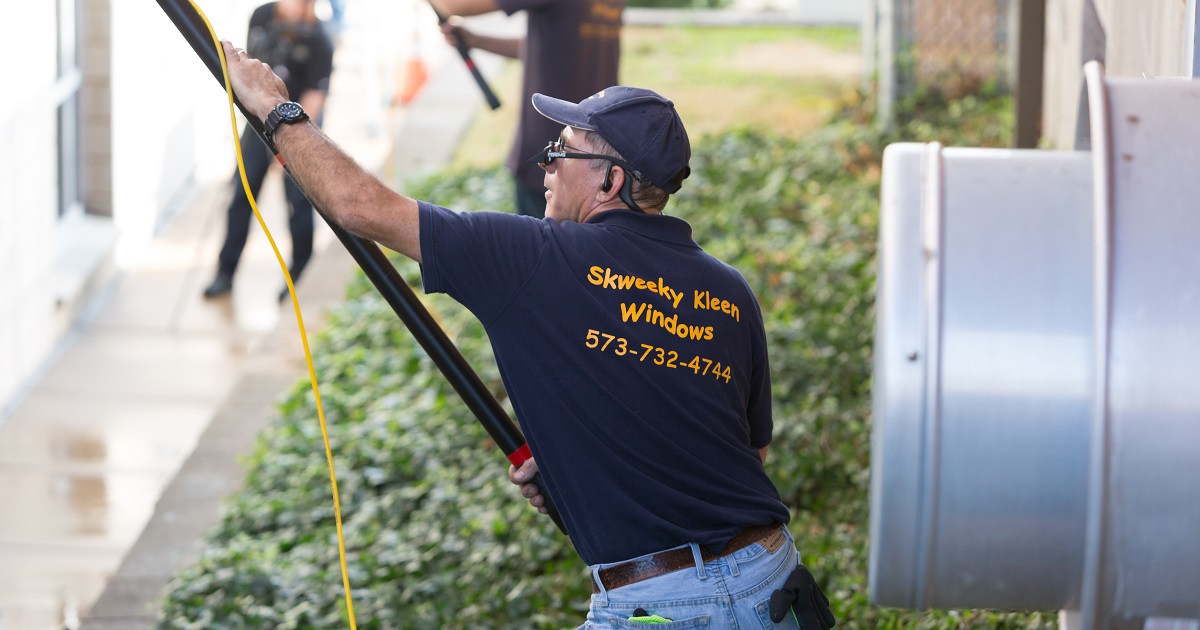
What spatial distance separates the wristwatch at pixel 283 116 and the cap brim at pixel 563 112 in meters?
0.48

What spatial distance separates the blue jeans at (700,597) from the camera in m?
2.80

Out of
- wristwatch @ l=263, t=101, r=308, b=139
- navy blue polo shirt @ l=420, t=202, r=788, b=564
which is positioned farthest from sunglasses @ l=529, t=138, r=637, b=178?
wristwatch @ l=263, t=101, r=308, b=139

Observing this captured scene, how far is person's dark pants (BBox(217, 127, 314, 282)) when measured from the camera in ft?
28.3

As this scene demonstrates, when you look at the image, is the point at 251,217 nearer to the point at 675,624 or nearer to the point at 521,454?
the point at 521,454

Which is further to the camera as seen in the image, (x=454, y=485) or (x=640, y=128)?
(x=454, y=485)

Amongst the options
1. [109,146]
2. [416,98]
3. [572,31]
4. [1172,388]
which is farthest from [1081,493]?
[416,98]

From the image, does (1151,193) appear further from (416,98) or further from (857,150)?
(416,98)

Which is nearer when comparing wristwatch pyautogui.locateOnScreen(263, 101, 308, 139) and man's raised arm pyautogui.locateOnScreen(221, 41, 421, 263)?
man's raised arm pyautogui.locateOnScreen(221, 41, 421, 263)

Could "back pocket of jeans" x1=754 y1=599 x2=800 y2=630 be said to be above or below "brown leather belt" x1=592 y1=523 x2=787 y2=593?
below

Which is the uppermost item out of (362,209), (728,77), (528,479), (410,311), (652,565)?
(728,77)

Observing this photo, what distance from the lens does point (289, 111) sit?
2.84 metres

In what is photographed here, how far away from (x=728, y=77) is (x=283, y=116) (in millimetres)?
12495

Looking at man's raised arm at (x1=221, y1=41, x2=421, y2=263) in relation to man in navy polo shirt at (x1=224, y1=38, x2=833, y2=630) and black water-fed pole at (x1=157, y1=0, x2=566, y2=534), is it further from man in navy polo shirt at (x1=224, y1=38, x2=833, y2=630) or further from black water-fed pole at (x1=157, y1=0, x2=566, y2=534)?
black water-fed pole at (x1=157, y1=0, x2=566, y2=534)

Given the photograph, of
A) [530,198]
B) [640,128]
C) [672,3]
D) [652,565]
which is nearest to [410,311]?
[640,128]
